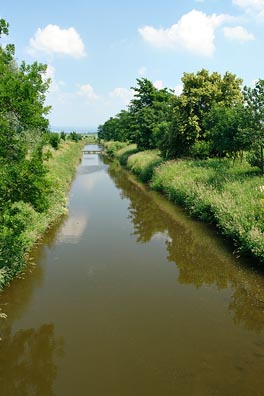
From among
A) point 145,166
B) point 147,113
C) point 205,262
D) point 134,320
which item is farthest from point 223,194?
point 147,113

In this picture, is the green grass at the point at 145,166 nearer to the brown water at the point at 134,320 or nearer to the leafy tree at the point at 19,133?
the brown water at the point at 134,320

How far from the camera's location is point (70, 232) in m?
18.3

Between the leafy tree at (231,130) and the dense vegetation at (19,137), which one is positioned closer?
the dense vegetation at (19,137)

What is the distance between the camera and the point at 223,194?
1772 cm

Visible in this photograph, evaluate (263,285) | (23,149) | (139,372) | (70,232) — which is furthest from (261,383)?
(70,232)

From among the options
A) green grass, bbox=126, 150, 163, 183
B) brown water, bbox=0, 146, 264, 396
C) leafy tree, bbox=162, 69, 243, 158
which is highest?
leafy tree, bbox=162, 69, 243, 158

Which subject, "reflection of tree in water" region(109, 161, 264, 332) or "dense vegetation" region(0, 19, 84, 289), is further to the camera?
"reflection of tree in water" region(109, 161, 264, 332)

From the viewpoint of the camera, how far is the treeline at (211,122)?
69.2 feet

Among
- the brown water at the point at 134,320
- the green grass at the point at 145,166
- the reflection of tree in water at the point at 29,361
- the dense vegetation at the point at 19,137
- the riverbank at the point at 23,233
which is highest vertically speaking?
the dense vegetation at the point at 19,137

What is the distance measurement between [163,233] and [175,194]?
6.40m

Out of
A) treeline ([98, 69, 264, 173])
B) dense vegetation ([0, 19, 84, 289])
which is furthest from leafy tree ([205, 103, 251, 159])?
dense vegetation ([0, 19, 84, 289])

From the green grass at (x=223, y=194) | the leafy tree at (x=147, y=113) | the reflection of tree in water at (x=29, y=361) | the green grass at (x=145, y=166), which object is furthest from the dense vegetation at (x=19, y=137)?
the leafy tree at (x=147, y=113)

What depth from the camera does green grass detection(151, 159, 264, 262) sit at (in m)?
13.8

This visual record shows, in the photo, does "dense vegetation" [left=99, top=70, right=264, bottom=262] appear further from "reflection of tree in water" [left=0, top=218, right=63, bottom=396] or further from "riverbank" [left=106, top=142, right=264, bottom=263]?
"reflection of tree in water" [left=0, top=218, right=63, bottom=396]
